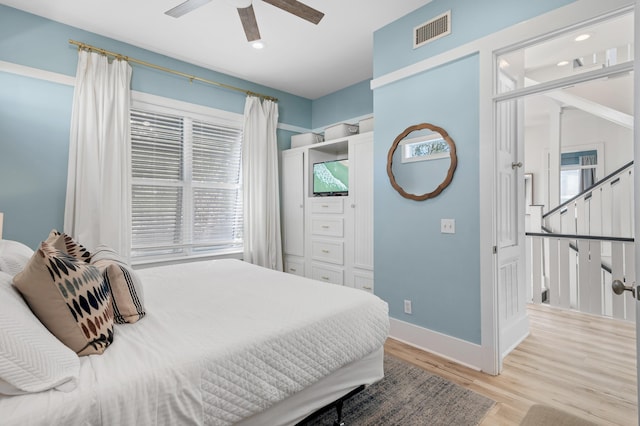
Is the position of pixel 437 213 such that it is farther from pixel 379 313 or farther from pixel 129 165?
pixel 129 165

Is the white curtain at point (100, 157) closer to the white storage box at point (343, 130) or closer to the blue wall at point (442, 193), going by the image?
the white storage box at point (343, 130)

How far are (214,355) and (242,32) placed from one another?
294 cm

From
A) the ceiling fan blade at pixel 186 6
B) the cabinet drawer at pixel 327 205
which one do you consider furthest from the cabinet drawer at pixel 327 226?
the ceiling fan blade at pixel 186 6

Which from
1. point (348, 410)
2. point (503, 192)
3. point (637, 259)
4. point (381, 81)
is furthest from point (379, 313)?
point (381, 81)

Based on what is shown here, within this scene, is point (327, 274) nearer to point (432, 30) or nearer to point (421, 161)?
point (421, 161)

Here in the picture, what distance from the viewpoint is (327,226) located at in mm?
3807

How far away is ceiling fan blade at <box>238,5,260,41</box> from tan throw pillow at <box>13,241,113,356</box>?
179 cm

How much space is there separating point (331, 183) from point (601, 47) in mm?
2542

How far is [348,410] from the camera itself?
5.86 feet

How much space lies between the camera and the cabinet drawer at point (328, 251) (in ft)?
12.0

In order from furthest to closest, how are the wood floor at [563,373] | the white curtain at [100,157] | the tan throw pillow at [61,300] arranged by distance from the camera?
1. the white curtain at [100,157]
2. the wood floor at [563,373]
3. the tan throw pillow at [61,300]

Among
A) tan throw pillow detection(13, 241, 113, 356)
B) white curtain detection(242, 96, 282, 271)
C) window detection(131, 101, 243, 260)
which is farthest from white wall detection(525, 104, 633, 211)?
tan throw pillow detection(13, 241, 113, 356)

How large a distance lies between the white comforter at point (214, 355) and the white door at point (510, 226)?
4.40 feet

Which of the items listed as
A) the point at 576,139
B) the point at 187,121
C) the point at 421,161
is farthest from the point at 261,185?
the point at 576,139
